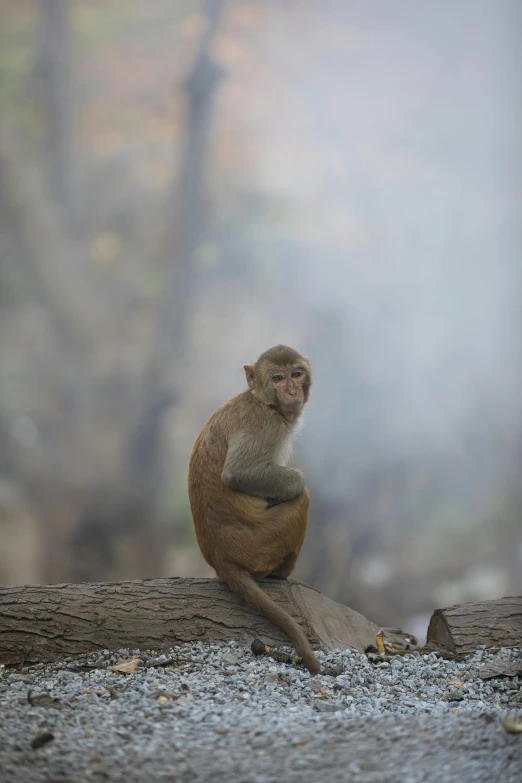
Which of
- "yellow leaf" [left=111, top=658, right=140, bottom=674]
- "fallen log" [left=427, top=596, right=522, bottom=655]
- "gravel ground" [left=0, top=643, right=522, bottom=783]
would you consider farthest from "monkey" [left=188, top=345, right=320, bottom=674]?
"fallen log" [left=427, top=596, right=522, bottom=655]

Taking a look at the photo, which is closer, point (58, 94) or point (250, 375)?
point (250, 375)

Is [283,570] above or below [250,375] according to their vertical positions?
below

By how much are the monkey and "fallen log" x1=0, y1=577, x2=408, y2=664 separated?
0.16 meters

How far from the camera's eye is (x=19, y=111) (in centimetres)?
1058

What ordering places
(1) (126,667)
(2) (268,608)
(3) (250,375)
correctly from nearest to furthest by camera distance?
(1) (126,667) < (2) (268,608) < (3) (250,375)

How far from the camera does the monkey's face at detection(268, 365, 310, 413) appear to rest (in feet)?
18.4

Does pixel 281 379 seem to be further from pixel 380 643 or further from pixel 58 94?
pixel 58 94

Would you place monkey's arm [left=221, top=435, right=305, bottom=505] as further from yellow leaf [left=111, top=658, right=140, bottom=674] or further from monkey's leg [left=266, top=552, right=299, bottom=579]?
yellow leaf [left=111, top=658, right=140, bottom=674]

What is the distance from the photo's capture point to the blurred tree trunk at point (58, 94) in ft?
34.5

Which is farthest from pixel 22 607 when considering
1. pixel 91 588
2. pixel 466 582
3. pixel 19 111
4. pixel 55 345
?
pixel 19 111

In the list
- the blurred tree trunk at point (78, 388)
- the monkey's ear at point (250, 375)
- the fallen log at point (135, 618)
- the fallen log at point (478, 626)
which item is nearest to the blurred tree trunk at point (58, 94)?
the blurred tree trunk at point (78, 388)

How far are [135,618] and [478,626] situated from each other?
8.07 feet

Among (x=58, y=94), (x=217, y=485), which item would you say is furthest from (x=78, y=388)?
(x=217, y=485)

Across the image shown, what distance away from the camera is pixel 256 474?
542cm
